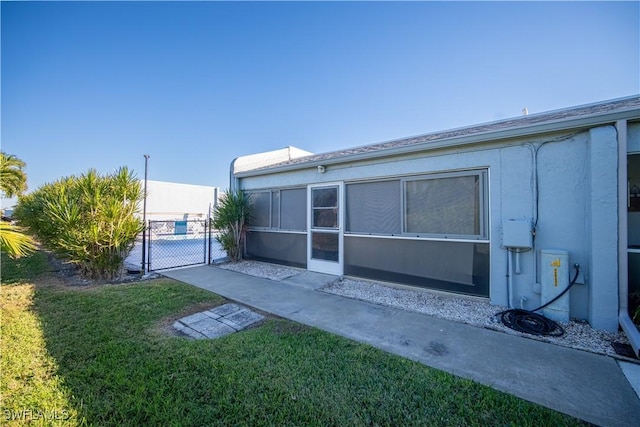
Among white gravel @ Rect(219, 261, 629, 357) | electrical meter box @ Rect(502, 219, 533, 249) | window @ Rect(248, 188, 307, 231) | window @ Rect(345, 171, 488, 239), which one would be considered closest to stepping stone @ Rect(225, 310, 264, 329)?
white gravel @ Rect(219, 261, 629, 357)

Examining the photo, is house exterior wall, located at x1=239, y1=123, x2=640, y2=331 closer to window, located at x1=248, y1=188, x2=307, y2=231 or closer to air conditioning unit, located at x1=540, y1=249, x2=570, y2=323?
air conditioning unit, located at x1=540, y1=249, x2=570, y2=323

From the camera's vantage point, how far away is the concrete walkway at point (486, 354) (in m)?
2.24

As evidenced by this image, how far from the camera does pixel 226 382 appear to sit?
243 centimetres

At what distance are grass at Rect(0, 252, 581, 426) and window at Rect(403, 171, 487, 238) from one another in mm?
2979

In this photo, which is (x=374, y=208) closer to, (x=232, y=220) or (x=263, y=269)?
(x=263, y=269)

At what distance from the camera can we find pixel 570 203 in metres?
3.98

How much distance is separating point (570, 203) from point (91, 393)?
21.1 ft

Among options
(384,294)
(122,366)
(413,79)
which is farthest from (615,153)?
(122,366)

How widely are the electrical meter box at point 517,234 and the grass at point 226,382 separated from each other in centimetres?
270

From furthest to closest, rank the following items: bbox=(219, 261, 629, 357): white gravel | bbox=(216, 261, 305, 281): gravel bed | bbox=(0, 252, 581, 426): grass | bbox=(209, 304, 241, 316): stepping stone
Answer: bbox=(216, 261, 305, 281): gravel bed < bbox=(209, 304, 241, 316): stepping stone < bbox=(219, 261, 629, 357): white gravel < bbox=(0, 252, 581, 426): grass

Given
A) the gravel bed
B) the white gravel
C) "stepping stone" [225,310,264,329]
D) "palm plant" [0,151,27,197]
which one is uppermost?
"palm plant" [0,151,27,197]

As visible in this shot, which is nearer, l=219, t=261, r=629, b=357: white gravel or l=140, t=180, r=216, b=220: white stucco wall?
l=219, t=261, r=629, b=357: white gravel

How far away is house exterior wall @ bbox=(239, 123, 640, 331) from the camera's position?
141 inches

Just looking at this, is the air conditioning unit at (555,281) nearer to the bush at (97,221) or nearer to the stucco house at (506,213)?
the stucco house at (506,213)
